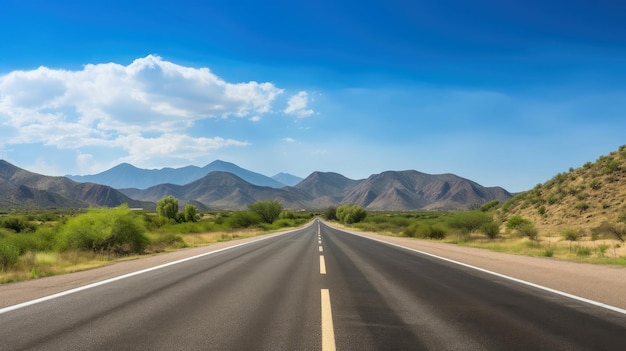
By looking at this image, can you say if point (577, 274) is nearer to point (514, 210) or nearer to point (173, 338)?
point (173, 338)

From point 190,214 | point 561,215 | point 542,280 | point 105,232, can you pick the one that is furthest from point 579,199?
point 190,214

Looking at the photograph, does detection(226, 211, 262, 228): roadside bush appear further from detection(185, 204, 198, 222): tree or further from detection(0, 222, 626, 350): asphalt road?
detection(0, 222, 626, 350): asphalt road

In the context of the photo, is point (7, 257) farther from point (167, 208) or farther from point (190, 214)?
point (167, 208)

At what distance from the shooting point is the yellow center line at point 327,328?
15.6 feet

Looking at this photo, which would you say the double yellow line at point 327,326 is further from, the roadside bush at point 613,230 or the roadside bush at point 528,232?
the roadside bush at point 528,232

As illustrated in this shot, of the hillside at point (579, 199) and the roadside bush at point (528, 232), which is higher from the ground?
the hillside at point (579, 199)

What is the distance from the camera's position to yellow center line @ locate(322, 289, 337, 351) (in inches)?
187

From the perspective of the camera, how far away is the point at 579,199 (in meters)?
40.8

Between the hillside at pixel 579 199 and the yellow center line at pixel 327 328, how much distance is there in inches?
1370

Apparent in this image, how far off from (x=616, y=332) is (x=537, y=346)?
144 centimetres

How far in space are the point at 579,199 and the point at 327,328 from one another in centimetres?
4395

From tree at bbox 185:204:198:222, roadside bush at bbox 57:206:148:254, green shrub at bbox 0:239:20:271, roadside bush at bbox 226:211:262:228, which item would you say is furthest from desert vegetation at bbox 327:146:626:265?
tree at bbox 185:204:198:222

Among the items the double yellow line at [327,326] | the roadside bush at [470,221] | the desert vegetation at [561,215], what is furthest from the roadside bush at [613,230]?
the double yellow line at [327,326]

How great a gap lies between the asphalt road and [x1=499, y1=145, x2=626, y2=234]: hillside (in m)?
32.4
